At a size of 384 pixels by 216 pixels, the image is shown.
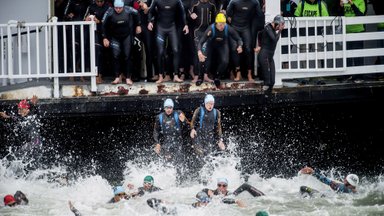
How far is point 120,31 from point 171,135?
219cm

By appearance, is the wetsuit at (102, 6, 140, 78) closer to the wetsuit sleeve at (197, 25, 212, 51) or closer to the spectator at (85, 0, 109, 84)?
the spectator at (85, 0, 109, 84)

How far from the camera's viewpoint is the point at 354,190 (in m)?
26.2

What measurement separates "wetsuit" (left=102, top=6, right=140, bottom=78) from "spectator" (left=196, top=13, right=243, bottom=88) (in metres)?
1.33

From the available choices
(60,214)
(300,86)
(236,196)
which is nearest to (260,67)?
(300,86)

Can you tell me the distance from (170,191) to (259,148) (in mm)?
2218

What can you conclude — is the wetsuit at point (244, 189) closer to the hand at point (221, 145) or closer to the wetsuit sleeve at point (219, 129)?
the hand at point (221, 145)

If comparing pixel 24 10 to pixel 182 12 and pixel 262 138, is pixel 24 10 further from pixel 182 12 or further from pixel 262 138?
pixel 262 138

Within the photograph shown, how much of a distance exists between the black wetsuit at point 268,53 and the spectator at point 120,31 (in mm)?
2364

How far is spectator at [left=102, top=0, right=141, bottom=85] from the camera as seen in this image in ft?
88.3

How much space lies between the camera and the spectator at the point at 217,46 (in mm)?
26812

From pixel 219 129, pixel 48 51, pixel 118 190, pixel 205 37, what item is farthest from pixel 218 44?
pixel 118 190

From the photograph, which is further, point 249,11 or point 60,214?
point 249,11

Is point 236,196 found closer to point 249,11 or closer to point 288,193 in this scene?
point 288,193

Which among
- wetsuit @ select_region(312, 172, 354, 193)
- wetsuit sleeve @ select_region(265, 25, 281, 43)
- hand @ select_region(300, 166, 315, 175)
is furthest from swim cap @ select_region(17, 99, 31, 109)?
wetsuit @ select_region(312, 172, 354, 193)
